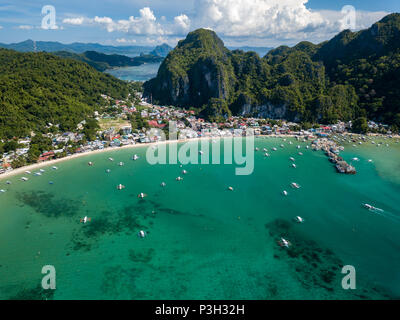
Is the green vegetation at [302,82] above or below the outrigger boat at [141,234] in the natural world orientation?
above

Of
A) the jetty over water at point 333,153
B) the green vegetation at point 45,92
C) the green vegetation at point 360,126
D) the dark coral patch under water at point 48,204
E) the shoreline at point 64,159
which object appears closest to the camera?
the dark coral patch under water at point 48,204

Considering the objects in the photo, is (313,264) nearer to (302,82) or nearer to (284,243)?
(284,243)

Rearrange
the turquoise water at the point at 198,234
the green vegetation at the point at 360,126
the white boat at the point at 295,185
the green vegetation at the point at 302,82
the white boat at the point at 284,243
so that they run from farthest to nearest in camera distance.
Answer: the green vegetation at the point at 302,82, the green vegetation at the point at 360,126, the white boat at the point at 295,185, the white boat at the point at 284,243, the turquoise water at the point at 198,234

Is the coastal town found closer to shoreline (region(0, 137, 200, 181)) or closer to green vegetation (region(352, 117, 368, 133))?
shoreline (region(0, 137, 200, 181))

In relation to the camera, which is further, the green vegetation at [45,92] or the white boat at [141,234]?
the green vegetation at [45,92]

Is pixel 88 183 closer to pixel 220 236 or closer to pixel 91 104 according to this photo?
pixel 220 236

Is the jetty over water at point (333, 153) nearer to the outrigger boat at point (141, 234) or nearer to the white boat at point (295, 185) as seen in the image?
the white boat at point (295, 185)

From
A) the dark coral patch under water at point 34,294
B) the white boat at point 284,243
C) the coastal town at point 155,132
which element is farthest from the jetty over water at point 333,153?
the dark coral patch under water at point 34,294
